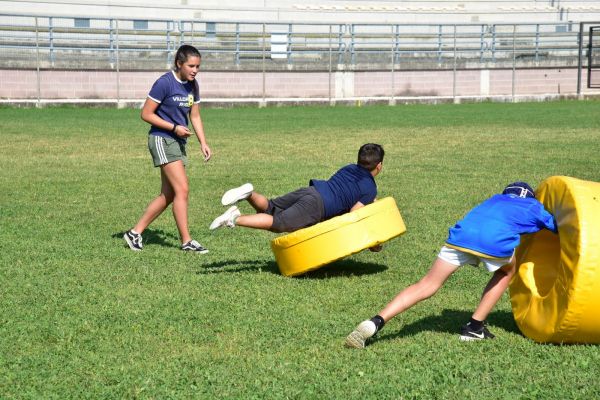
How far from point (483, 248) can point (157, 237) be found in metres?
4.63

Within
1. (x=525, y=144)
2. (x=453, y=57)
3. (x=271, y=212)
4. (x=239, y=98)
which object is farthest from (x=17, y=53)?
(x=271, y=212)

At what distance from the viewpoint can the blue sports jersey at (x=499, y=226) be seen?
570cm

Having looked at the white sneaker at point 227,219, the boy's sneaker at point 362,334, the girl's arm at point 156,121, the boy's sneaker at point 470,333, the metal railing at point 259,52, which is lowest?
the boy's sneaker at point 470,333

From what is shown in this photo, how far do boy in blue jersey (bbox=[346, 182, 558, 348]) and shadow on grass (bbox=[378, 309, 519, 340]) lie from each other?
0.83 feet

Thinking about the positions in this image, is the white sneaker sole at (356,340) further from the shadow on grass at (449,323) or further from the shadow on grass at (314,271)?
the shadow on grass at (314,271)

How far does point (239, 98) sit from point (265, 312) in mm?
28105

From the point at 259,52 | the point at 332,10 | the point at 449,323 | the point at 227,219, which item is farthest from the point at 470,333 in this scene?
the point at 332,10

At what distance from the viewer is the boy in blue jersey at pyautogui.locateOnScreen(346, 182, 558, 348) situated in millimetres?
5703

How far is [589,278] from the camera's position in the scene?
5539mm

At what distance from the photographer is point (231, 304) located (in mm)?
6766

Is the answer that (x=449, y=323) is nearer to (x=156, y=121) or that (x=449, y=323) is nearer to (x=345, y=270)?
(x=345, y=270)

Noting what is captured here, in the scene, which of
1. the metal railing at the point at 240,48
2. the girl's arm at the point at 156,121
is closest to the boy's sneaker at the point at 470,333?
the girl's arm at the point at 156,121

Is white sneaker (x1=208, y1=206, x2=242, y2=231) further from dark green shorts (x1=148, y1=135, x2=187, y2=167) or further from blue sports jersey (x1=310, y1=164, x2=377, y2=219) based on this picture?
dark green shorts (x1=148, y1=135, x2=187, y2=167)

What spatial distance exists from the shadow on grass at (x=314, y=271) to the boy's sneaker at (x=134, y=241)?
966mm
